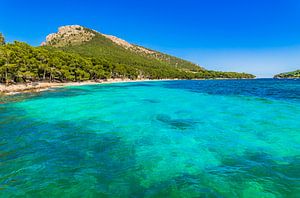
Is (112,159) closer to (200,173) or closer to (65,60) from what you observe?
(200,173)

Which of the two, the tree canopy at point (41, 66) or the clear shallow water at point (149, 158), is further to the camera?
the tree canopy at point (41, 66)

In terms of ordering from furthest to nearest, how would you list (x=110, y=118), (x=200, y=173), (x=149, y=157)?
1. (x=110, y=118)
2. (x=149, y=157)
3. (x=200, y=173)

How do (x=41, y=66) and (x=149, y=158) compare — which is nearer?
(x=149, y=158)

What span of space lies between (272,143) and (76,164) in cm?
1463

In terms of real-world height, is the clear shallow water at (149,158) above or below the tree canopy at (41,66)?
below

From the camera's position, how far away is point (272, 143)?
1744 centimetres

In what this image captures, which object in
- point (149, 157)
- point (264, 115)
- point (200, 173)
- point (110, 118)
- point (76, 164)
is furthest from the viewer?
point (264, 115)

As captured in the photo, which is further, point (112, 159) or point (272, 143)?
point (272, 143)

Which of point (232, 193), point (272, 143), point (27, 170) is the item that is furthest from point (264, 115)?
→ point (27, 170)

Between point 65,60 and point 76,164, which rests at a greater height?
point 65,60

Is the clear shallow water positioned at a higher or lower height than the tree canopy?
lower

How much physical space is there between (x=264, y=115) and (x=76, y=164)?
1001 inches

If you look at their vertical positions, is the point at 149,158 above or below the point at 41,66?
below

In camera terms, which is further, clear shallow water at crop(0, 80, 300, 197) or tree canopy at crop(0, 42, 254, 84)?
tree canopy at crop(0, 42, 254, 84)
